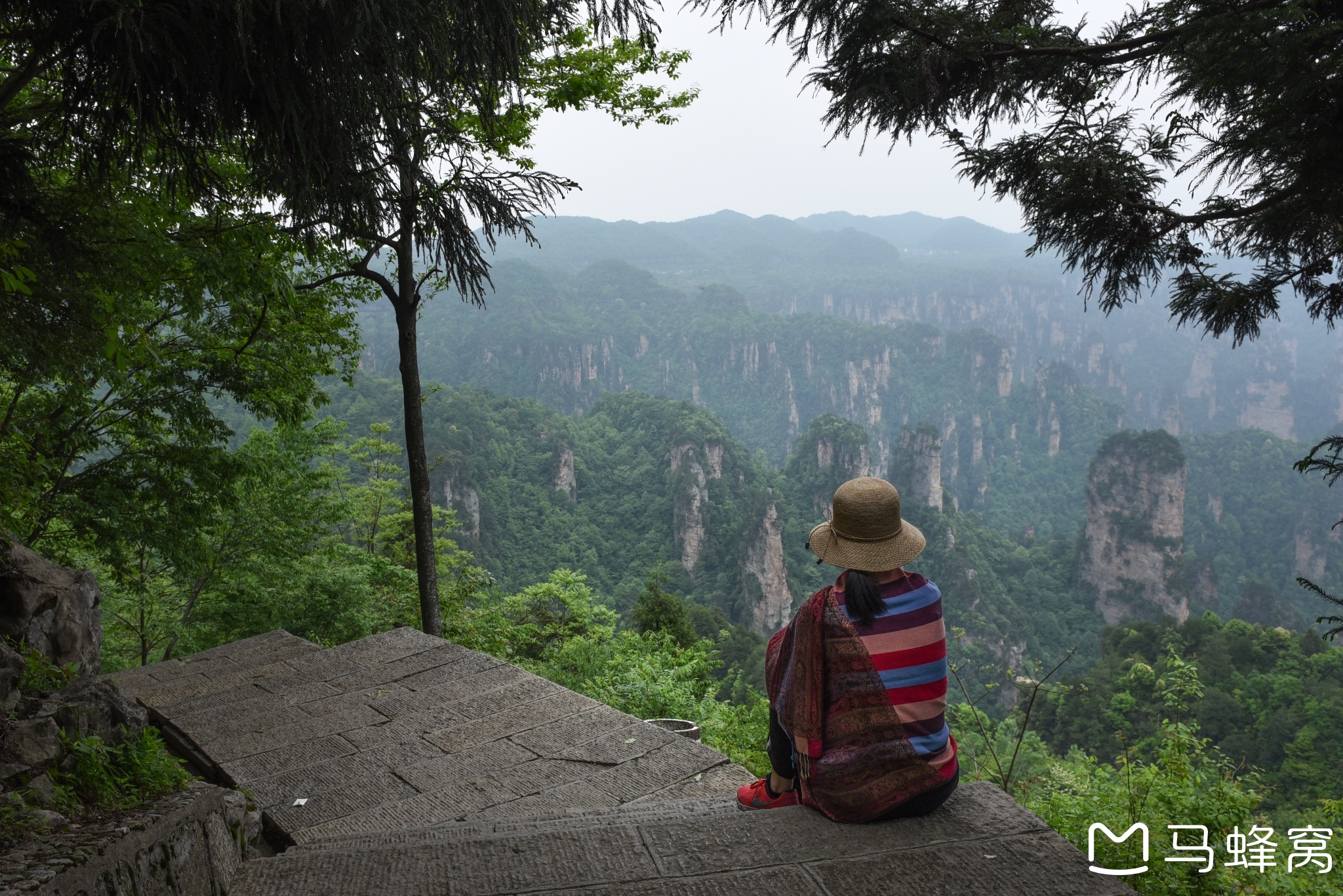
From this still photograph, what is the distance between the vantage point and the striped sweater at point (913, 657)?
1717 mm

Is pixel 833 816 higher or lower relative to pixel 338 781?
higher

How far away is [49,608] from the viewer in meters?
2.59

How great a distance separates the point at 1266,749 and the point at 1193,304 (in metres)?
22.5

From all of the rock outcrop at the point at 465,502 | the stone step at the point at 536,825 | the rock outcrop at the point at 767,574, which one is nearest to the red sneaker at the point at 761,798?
the stone step at the point at 536,825

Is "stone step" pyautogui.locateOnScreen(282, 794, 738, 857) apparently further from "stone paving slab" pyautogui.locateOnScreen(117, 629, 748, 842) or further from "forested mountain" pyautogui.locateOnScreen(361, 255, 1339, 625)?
"forested mountain" pyautogui.locateOnScreen(361, 255, 1339, 625)

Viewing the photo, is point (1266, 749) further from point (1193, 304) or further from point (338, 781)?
point (338, 781)

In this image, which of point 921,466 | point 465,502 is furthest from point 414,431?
point 921,466

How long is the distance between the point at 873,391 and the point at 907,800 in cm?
11277

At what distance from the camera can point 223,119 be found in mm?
1942

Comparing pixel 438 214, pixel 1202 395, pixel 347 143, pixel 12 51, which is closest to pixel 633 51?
pixel 438 214

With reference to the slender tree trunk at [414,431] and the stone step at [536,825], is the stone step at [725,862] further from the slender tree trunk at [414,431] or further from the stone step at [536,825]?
the slender tree trunk at [414,431]

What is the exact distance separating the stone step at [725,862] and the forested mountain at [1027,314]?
87.7 m

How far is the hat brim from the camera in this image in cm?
172

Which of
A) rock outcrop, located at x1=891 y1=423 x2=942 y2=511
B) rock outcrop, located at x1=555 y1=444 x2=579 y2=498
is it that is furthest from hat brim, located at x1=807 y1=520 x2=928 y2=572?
rock outcrop, located at x1=891 y1=423 x2=942 y2=511
